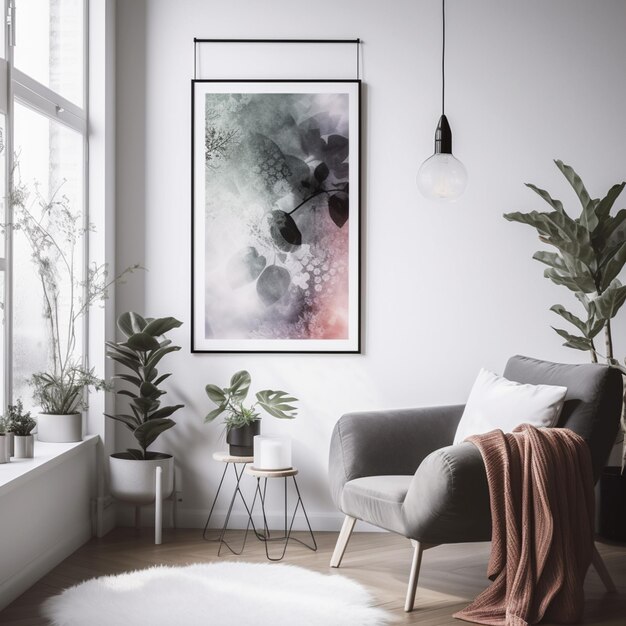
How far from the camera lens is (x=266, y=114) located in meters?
3.93

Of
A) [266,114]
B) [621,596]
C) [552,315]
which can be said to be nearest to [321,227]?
[266,114]

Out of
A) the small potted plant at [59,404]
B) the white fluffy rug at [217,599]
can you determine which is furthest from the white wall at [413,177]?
the white fluffy rug at [217,599]

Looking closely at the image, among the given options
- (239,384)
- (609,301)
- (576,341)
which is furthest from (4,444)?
(609,301)

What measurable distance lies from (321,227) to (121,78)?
4.11 ft

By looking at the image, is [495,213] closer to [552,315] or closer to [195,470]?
[552,315]

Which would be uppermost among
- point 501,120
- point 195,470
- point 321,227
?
point 501,120

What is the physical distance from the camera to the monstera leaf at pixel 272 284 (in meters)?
3.94

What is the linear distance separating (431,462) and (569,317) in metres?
1.33

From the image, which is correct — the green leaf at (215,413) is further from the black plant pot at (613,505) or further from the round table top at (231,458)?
the black plant pot at (613,505)

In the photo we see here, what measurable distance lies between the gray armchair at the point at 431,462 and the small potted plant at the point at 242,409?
430mm

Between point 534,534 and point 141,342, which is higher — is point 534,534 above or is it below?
below

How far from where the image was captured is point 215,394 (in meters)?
3.72

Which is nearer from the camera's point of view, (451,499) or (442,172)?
(451,499)

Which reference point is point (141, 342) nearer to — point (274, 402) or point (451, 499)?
point (274, 402)
